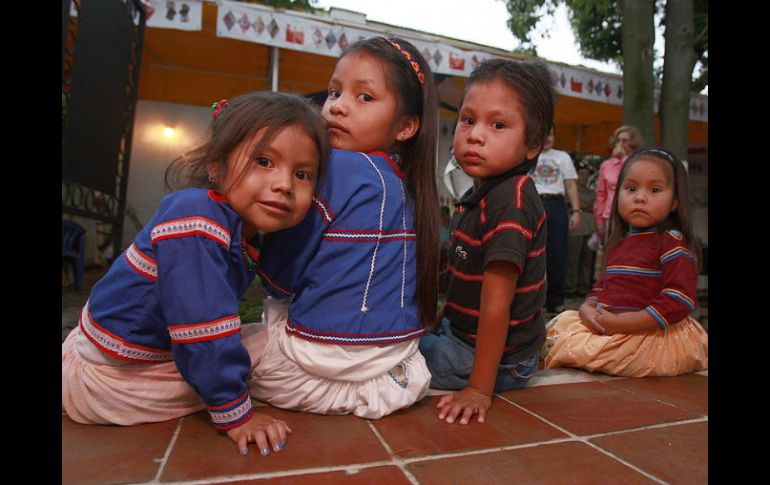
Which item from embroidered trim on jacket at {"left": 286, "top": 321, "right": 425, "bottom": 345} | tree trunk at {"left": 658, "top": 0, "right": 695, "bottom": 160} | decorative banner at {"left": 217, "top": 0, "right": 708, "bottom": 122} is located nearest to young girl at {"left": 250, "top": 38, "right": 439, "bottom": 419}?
embroidered trim on jacket at {"left": 286, "top": 321, "right": 425, "bottom": 345}

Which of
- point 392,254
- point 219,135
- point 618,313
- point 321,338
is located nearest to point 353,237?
point 392,254

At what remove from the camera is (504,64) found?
1.63m

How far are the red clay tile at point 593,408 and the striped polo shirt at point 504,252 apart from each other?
0.55 ft

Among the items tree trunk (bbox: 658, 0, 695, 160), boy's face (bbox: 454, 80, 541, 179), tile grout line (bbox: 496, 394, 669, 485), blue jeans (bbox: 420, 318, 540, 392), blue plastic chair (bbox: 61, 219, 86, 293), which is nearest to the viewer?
tile grout line (bbox: 496, 394, 669, 485)

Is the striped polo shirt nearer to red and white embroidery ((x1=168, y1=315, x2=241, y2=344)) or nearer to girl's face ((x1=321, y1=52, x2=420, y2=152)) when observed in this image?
girl's face ((x1=321, y1=52, x2=420, y2=152))

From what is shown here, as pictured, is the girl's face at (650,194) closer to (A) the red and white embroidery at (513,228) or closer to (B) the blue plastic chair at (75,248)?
(A) the red and white embroidery at (513,228)

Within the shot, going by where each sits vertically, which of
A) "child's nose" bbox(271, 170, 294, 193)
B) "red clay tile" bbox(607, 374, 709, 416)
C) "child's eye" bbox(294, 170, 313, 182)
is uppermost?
"child's eye" bbox(294, 170, 313, 182)

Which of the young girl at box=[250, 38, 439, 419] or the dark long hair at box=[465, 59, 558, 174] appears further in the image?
the dark long hair at box=[465, 59, 558, 174]

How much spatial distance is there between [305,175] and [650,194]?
160cm

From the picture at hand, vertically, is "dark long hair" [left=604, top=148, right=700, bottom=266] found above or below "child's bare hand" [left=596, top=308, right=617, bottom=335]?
above

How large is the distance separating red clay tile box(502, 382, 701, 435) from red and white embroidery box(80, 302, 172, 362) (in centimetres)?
118

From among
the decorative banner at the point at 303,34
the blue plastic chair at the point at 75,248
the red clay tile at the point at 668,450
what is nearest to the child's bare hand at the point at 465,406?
the red clay tile at the point at 668,450

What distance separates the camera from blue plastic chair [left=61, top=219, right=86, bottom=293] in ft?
14.5

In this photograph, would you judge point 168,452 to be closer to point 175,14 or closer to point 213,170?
point 213,170
